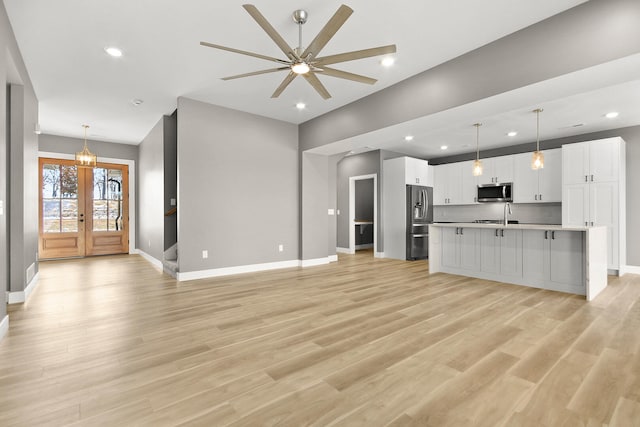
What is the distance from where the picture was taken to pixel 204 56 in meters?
3.52

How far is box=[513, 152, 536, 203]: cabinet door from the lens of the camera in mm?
6609

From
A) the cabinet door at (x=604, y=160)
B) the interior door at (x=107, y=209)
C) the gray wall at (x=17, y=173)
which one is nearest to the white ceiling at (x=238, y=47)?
the gray wall at (x=17, y=173)

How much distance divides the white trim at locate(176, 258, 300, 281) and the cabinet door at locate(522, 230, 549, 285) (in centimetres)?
388

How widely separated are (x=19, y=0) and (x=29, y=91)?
2003 mm

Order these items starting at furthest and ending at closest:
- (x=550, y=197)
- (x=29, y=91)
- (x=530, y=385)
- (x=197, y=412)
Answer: (x=550, y=197) < (x=29, y=91) < (x=530, y=385) < (x=197, y=412)

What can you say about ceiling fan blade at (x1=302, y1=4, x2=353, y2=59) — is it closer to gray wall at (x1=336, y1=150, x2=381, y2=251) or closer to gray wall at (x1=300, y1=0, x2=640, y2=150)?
gray wall at (x1=300, y1=0, x2=640, y2=150)

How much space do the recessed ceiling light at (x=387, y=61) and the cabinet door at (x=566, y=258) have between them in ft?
10.3

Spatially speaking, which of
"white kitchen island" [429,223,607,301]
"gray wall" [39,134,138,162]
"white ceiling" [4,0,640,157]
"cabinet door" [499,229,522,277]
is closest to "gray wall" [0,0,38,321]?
"white ceiling" [4,0,640,157]

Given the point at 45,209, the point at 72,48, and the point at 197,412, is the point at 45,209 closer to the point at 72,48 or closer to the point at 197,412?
the point at 72,48

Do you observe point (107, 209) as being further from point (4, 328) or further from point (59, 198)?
point (4, 328)

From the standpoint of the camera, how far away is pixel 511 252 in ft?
14.8

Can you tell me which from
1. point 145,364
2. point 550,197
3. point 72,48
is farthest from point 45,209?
point 550,197

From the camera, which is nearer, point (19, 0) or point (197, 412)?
point (197, 412)

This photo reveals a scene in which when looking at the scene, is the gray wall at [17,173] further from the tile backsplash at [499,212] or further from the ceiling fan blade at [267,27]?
the tile backsplash at [499,212]
